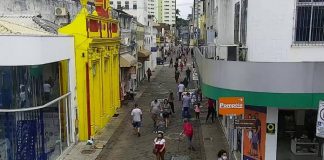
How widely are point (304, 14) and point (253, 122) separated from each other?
120 inches

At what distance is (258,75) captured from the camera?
10602 millimetres

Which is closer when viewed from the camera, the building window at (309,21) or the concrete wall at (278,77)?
the concrete wall at (278,77)

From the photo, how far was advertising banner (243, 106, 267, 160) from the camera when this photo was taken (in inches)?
479

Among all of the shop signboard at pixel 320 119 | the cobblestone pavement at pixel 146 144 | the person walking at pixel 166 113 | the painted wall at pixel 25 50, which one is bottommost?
the cobblestone pavement at pixel 146 144

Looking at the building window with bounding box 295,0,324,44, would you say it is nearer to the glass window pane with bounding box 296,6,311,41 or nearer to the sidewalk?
the glass window pane with bounding box 296,6,311,41

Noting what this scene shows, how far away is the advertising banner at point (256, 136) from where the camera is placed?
39.9 ft

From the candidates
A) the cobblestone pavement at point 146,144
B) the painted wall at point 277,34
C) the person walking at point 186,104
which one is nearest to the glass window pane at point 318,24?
the painted wall at point 277,34

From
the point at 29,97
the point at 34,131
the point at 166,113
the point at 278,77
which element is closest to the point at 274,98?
the point at 278,77

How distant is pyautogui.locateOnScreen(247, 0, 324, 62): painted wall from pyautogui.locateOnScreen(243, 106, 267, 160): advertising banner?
174 cm

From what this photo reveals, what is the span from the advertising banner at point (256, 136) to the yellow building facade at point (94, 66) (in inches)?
281

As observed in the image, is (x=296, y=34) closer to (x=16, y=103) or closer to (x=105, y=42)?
(x=16, y=103)

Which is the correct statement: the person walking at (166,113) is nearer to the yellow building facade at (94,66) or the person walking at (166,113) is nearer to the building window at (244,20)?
the yellow building facade at (94,66)

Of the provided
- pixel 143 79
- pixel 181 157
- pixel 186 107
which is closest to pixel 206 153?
pixel 181 157

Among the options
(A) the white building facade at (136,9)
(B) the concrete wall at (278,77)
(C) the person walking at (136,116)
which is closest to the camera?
(B) the concrete wall at (278,77)
